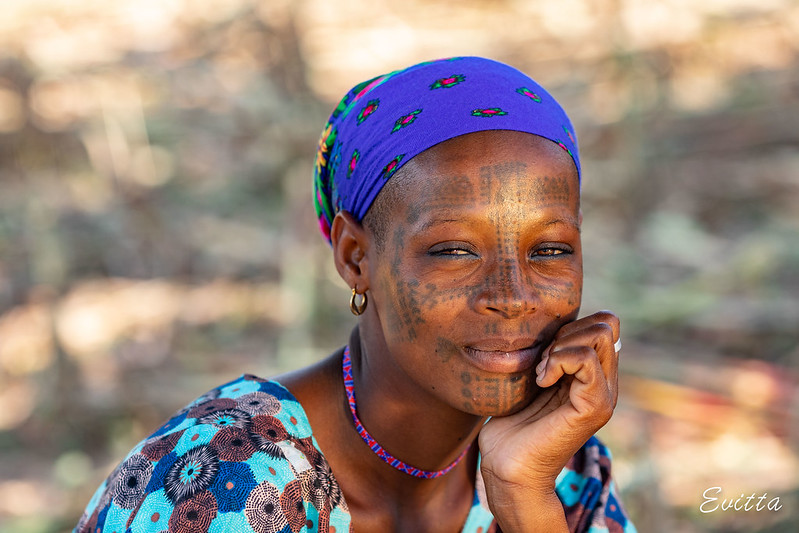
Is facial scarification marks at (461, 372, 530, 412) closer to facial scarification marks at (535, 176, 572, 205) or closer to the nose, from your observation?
the nose

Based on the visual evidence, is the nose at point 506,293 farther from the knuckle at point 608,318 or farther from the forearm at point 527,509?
the forearm at point 527,509

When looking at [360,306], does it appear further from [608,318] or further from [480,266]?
[608,318]

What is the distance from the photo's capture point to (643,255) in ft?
22.0

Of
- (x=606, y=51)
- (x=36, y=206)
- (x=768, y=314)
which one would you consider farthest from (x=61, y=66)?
(x=768, y=314)

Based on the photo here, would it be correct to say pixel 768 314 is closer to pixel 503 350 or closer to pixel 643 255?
pixel 643 255

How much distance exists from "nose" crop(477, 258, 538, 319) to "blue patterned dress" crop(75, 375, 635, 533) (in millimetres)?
579

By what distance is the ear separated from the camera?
2.09 meters

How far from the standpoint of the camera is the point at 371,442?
2197mm

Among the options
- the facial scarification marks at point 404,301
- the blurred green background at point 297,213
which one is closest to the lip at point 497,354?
the facial scarification marks at point 404,301

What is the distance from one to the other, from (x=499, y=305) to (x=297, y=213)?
3837mm

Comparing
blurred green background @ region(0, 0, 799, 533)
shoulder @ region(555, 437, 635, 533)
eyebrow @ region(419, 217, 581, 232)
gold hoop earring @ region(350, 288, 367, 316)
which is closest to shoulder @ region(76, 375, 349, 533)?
gold hoop earring @ region(350, 288, 367, 316)

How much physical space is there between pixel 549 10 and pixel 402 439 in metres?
7.05

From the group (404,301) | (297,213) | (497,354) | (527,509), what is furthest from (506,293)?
(297,213)

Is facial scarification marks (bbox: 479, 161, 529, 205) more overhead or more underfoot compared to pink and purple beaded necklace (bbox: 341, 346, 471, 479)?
more overhead
